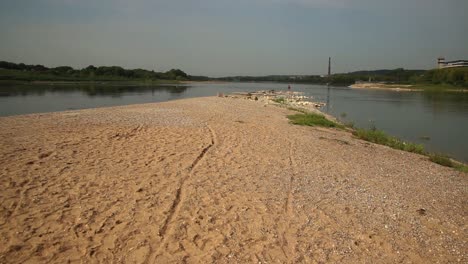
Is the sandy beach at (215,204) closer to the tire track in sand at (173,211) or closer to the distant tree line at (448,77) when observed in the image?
the tire track in sand at (173,211)

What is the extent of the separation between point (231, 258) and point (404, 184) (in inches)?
230

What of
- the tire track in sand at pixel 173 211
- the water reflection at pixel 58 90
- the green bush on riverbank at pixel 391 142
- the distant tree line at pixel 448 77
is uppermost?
the distant tree line at pixel 448 77

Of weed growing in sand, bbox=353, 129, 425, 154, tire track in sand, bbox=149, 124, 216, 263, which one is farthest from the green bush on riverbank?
tire track in sand, bbox=149, 124, 216, 263

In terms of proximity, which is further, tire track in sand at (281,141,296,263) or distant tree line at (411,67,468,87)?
distant tree line at (411,67,468,87)

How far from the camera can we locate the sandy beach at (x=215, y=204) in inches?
180

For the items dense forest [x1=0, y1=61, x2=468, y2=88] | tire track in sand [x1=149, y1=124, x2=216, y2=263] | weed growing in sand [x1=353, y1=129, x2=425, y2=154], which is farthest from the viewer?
dense forest [x1=0, y1=61, x2=468, y2=88]

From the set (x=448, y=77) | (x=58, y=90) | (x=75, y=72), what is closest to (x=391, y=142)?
(x=58, y=90)

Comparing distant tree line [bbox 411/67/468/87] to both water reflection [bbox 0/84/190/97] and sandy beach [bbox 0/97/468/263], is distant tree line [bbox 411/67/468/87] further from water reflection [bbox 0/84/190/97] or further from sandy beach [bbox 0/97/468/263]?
sandy beach [bbox 0/97/468/263]

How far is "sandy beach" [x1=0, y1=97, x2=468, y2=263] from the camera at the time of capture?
456cm

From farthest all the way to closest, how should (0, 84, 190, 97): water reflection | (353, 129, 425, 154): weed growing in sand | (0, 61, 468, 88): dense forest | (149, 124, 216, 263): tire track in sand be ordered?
(0, 61, 468, 88): dense forest
(0, 84, 190, 97): water reflection
(353, 129, 425, 154): weed growing in sand
(149, 124, 216, 263): tire track in sand

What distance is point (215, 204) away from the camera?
19.7 feet

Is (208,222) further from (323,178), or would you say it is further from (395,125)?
(395,125)

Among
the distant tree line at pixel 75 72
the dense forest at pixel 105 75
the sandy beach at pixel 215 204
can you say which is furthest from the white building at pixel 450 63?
the sandy beach at pixel 215 204

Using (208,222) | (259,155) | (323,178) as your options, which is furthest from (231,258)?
(259,155)
